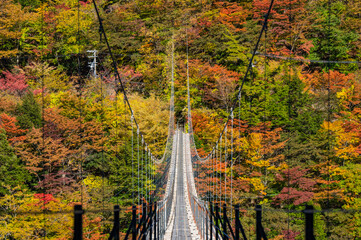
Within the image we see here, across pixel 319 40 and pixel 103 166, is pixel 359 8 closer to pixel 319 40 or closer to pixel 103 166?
pixel 319 40

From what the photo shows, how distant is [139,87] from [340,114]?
11.9m

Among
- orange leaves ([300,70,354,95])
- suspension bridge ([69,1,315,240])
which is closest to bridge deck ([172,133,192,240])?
suspension bridge ([69,1,315,240])

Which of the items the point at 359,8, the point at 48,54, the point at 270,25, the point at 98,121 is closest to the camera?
the point at 98,121

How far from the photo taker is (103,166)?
12.1 metres

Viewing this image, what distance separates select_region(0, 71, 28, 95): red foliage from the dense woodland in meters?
0.08

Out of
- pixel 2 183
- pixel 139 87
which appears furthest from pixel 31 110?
pixel 139 87

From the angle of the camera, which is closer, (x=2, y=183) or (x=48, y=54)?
(x=2, y=183)

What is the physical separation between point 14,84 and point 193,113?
30.2 ft

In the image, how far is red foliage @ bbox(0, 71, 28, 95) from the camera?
14.6 m

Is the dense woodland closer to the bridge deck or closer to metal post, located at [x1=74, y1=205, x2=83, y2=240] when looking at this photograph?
the bridge deck

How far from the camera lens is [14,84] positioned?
14703 mm

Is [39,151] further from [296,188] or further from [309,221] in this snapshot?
[309,221]

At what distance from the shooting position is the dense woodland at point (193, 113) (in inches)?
395

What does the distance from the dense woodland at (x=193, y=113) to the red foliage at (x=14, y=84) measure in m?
0.08
